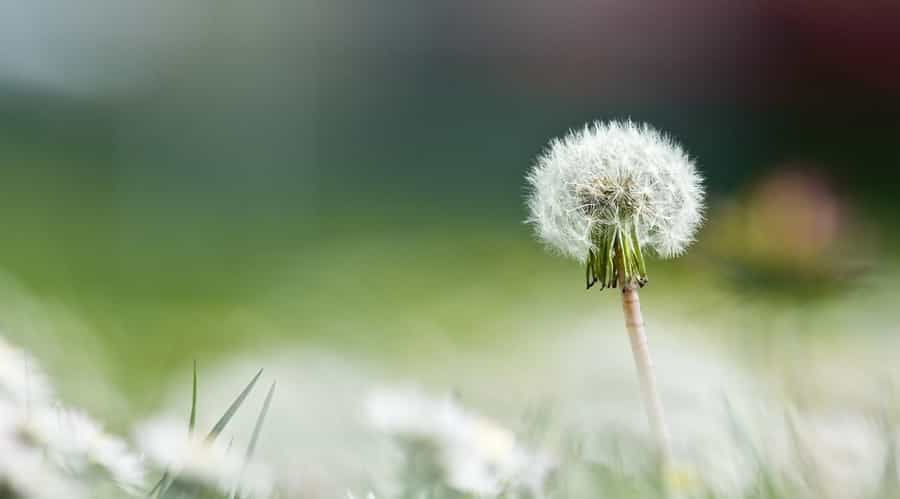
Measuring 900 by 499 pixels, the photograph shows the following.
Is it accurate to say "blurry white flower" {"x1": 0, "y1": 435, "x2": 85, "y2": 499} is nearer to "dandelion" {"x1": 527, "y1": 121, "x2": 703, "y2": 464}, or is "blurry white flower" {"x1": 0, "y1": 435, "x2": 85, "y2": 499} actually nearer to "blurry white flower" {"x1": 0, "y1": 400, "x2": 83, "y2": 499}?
"blurry white flower" {"x1": 0, "y1": 400, "x2": 83, "y2": 499}

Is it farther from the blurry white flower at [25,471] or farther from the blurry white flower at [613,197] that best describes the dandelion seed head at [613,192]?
the blurry white flower at [25,471]

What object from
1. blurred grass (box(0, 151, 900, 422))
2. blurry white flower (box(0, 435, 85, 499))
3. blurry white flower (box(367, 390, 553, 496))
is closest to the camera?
blurry white flower (box(0, 435, 85, 499))

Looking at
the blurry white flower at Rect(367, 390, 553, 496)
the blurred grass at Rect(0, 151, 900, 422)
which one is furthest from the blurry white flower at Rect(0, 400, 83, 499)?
the blurred grass at Rect(0, 151, 900, 422)

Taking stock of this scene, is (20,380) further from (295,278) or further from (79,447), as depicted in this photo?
(295,278)

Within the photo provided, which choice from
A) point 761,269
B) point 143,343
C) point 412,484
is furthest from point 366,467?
point 143,343

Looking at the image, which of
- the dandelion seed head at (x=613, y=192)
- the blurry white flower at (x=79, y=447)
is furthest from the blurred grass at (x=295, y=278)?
the blurry white flower at (x=79, y=447)

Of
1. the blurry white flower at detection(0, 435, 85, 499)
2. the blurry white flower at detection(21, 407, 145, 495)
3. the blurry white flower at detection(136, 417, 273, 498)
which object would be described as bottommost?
the blurry white flower at detection(0, 435, 85, 499)
